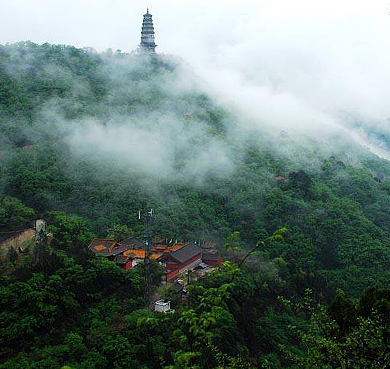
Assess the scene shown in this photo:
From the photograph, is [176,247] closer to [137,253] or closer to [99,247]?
[137,253]

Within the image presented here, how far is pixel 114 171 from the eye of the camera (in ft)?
122

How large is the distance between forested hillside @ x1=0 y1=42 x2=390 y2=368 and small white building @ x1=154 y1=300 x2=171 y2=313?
0.96 m

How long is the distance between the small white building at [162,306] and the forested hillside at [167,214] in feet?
3.15

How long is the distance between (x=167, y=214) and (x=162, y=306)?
1162 cm

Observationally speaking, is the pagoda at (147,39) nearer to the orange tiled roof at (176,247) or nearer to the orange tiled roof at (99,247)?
the orange tiled roof at (176,247)

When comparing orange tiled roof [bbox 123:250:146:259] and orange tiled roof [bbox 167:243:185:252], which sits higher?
orange tiled roof [bbox 123:250:146:259]

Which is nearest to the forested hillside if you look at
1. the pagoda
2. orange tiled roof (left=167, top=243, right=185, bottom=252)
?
orange tiled roof (left=167, top=243, right=185, bottom=252)

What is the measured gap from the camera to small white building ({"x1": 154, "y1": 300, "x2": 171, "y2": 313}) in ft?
74.5

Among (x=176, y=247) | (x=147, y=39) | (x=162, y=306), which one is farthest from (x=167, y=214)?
(x=147, y=39)

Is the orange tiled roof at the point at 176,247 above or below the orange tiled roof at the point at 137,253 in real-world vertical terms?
below

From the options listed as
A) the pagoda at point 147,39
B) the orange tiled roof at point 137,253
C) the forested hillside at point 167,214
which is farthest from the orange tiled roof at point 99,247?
the pagoda at point 147,39

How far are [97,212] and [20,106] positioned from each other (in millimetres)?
17023

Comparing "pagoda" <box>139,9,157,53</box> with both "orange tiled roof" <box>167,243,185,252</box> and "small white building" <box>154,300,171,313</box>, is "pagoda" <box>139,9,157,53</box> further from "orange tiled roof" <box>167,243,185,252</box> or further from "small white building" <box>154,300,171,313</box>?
"small white building" <box>154,300,171,313</box>

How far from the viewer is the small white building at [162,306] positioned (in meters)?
22.7
